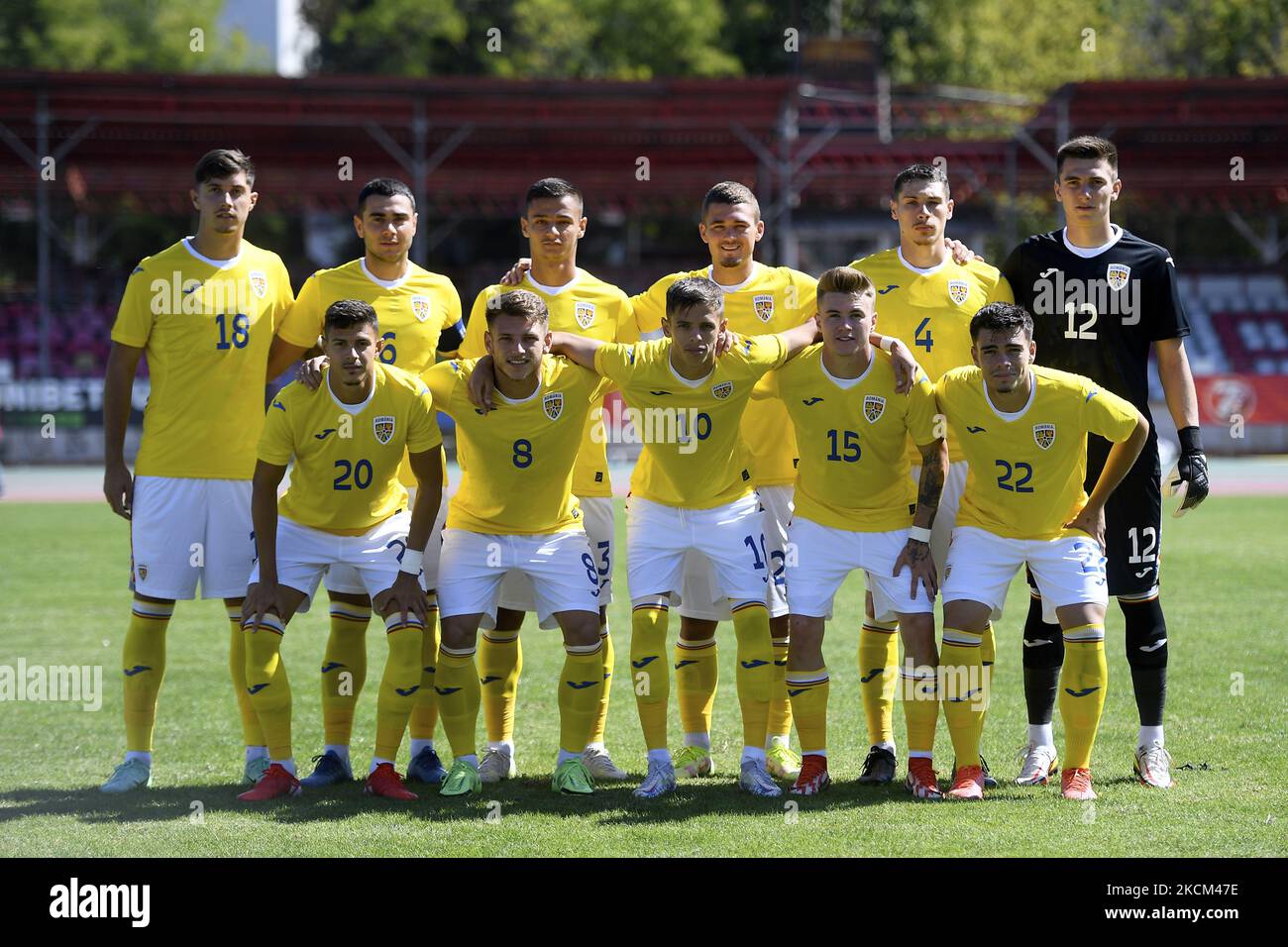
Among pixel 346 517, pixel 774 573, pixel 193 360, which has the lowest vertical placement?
pixel 774 573

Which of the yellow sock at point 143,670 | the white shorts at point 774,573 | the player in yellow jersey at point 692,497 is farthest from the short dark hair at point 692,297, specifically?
the yellow sock at point 143,670

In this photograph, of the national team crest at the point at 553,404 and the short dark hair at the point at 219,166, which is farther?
the short dark hair at the point at 219,166

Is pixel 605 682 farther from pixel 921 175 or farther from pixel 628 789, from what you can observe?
pixel 921 175

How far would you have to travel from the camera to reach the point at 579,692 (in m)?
6.05

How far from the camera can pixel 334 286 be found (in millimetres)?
6578

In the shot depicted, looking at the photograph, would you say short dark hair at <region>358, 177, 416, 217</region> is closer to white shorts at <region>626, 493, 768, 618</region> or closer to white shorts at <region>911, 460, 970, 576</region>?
white shorts at <region>626, 493, 768, 618</region>

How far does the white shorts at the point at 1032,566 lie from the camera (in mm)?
5906

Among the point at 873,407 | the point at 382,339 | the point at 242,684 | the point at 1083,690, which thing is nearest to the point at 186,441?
the point at 382,339

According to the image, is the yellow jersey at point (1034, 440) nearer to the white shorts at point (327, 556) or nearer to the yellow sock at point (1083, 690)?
the yellow sock at point (1083, 690)

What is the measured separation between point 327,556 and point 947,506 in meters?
2.61

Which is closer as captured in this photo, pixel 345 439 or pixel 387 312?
pixel 345 439

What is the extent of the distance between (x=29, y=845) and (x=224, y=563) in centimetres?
150

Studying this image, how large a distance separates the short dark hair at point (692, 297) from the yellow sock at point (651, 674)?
125 cm
